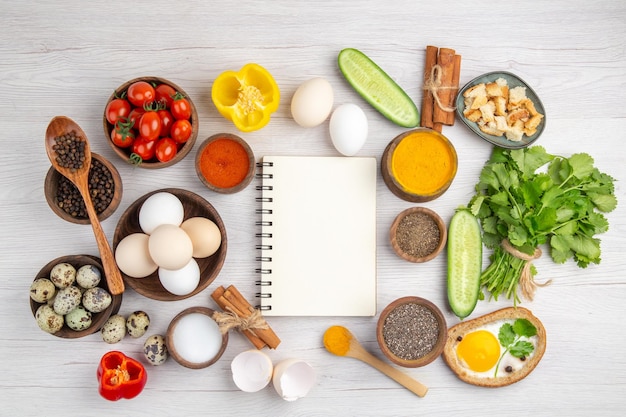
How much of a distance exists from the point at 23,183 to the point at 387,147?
1018mm

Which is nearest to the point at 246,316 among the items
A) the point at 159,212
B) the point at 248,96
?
the point at 159,212

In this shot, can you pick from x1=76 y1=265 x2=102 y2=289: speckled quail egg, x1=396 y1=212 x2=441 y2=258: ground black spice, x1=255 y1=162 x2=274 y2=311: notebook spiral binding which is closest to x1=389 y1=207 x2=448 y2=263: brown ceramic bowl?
x1=396 y1=212 x2=441 y2=258: ground black spice

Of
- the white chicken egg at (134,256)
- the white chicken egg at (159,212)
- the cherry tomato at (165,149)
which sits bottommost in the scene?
the white chicken egg at (134,256)

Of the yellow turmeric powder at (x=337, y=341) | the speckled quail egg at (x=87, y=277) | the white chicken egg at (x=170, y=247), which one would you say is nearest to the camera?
the white chicken egg at (x=170, y=247)

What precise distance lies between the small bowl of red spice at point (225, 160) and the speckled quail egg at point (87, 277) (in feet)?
1.24

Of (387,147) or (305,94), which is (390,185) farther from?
(305,94)

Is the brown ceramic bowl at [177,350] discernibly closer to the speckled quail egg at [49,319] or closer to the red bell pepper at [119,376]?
the red bell pepper at [119,376]

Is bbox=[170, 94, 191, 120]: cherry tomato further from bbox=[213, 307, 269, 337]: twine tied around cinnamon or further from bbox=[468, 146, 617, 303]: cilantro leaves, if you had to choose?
bbox=[468, 146, 617, 303]: cilantro leaves

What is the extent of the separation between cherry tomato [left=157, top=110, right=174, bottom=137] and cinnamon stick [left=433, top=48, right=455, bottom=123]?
2.37 ft

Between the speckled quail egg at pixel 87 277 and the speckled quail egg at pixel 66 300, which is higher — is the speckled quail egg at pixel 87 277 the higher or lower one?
the higher one

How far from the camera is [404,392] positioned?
4.97ft

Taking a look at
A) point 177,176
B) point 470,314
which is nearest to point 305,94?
point 177,176

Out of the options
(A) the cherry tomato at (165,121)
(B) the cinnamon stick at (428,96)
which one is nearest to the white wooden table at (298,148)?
(B) the cinnamon stick at (428,96)

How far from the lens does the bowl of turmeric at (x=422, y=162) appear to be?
1451mm
